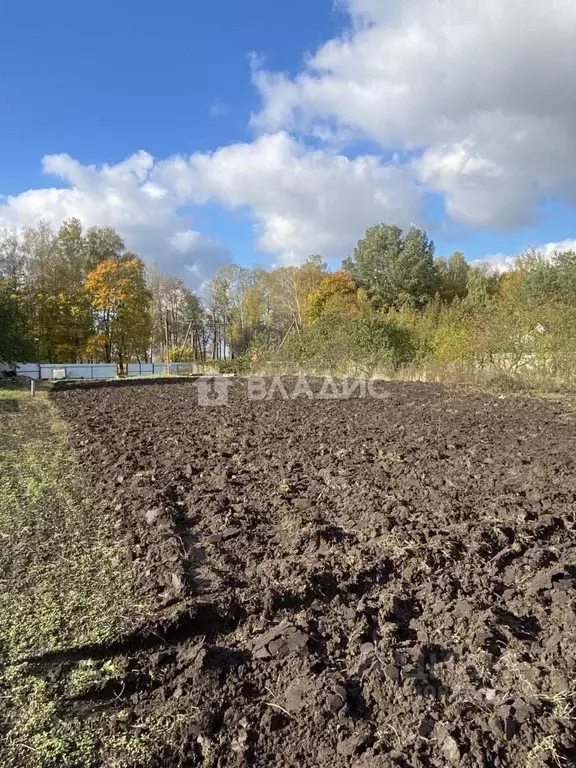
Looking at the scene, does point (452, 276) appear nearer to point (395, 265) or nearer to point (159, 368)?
point (395, 265)

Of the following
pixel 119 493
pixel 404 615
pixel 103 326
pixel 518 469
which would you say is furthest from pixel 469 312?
pixel 103 326

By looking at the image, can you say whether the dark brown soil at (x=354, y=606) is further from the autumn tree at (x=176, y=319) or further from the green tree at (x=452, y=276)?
the autumn tree at (x=176, y=319)

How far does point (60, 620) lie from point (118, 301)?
1353 inches

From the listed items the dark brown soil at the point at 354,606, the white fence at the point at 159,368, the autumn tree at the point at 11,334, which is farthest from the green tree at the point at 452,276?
the dark brown soil at the point at 354,606

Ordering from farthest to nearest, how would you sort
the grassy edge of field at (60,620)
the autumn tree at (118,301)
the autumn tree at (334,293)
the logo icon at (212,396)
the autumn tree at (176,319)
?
the autumn tree at (176,319)
the autumn tree at (334,293)
the autumn tree at (118,301)
the logo icon at (212,396)
the grassy edge of field at (60,620)

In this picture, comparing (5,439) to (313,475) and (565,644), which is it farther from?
(565,644)

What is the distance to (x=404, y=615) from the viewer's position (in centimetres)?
297

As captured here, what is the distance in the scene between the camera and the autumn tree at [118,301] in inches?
1388

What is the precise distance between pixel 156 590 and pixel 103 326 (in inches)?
1392

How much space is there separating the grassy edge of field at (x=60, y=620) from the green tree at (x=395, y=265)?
36605 mm

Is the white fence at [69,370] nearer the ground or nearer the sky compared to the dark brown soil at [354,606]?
nearer the sky

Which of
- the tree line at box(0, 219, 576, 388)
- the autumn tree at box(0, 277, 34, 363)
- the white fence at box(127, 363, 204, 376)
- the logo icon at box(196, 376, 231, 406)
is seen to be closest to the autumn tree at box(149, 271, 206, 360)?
the tree line at box(0, 219, 576, 388)

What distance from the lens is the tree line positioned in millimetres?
17219

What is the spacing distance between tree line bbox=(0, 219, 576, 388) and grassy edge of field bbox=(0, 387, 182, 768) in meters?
14.4
